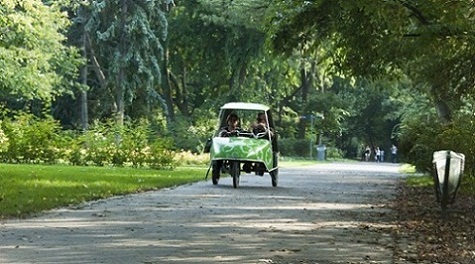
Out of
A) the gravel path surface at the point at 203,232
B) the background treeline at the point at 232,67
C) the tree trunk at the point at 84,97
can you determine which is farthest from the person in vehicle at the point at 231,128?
the tree trunk at the point at 84,97

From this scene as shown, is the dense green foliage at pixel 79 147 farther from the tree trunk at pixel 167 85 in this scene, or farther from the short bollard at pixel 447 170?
the tree trunk at pixel 167 85

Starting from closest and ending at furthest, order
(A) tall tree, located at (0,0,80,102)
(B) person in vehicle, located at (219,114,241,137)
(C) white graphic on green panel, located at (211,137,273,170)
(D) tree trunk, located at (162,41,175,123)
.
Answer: (C) white graphic on green panel, located at (211,137,273,170) < (B) person in vehicle, located at (219,114,241,137) < (A) tall tree, located at (0,0,80,102) < (D) tree trunk, located at (162,41,175,123)

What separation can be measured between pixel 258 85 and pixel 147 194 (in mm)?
43358

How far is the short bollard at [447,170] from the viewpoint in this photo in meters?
15.5

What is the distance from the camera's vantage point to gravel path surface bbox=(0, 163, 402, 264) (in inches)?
380

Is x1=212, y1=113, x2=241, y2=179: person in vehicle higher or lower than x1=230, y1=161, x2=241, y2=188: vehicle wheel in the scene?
higher

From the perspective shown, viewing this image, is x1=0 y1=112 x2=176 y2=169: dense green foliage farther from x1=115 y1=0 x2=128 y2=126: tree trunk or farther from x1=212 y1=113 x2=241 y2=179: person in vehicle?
x1=115 y1=0 x2=128 y2=126: tree trunk

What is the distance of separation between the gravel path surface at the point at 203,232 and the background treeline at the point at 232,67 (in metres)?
2.97

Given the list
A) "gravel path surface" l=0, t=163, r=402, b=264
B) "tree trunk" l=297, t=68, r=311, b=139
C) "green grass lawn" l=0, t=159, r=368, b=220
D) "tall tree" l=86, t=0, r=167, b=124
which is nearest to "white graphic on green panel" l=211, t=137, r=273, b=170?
"green grass lawn" l=0, t=159, r=368, b=220

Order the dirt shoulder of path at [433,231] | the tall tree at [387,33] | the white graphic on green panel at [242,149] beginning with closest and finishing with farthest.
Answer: the dirt shoulder of path at [433,231]
the tall tree at [387,33]
the white graphic on green panel at [242,149]

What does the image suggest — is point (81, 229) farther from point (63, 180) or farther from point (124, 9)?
point (124, 9)

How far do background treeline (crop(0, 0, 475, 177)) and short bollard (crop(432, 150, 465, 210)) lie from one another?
1740 mm

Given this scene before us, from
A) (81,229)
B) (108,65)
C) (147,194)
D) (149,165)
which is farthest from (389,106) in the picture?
(81,229)

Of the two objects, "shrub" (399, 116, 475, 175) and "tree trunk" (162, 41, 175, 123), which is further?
"tree trunk" (162, 41, 175, 123)
